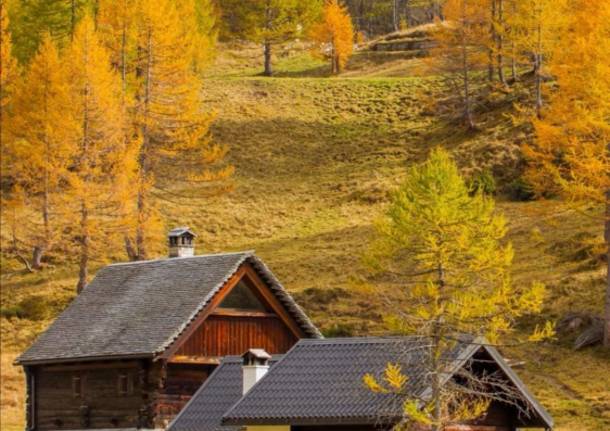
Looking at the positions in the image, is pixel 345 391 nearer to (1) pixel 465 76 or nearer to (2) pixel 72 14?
(1) pixel 465 76

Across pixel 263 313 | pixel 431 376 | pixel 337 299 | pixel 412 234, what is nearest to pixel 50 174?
pixel 337 299

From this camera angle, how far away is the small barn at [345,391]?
103 ft

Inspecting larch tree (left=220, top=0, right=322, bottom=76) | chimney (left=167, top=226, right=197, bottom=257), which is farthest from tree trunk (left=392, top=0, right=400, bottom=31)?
chimney (left=167, top=226, right=197, bottom=257)

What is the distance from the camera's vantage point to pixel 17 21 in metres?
84.0

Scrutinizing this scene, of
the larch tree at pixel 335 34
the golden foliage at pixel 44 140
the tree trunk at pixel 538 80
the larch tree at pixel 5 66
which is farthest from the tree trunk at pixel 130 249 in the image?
the larch tree at pixel 335 34

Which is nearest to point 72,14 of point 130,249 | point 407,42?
point 130,249

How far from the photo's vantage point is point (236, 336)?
137 feet

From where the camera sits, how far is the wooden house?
40.1 meters

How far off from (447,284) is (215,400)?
22.4ft

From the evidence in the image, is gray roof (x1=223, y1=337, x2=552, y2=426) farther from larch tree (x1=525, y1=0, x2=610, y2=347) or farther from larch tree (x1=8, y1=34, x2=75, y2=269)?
larch tree (x1=8, y1=34, x2=75, y2=269)

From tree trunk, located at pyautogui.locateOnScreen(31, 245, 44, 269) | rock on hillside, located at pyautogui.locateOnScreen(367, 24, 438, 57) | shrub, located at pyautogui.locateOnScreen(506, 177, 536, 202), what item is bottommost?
tree trunk, located at pyautogui.locateOnScreen(31, 245, 44, 269)

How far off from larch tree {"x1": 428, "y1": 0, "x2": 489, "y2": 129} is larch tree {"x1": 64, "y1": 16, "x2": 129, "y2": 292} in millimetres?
22838

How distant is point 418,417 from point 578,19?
→ 36.5m

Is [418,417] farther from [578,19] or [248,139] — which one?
[248,139]
